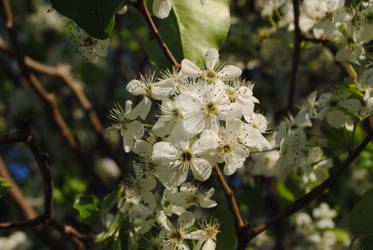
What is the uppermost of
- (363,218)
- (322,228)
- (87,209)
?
(87,209)

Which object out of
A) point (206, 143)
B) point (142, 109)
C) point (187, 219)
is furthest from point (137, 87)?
point (187, 219)

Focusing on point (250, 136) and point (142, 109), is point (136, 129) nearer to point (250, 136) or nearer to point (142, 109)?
point (142, 109)

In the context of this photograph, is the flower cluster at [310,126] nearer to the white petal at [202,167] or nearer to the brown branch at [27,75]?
the white petal at [202,167]

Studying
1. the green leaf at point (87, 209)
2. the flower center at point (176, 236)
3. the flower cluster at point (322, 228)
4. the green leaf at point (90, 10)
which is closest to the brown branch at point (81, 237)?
the green leaf at point (87, 209)

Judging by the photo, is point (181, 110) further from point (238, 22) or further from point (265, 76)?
point (265, 76)

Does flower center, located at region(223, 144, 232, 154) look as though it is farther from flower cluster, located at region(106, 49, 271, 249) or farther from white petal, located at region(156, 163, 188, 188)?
white petal, located at region(156, 163, 188, 188)

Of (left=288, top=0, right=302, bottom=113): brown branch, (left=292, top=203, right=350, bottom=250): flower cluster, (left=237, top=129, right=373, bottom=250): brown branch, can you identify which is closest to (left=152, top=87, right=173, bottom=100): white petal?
(left=237, top=129, right=373, bottom=250): brown branch

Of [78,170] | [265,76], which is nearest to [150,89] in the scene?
[265,76]
